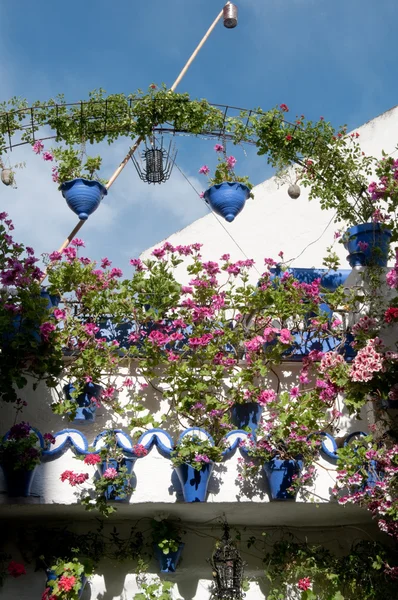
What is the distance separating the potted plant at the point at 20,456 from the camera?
520 centimetres

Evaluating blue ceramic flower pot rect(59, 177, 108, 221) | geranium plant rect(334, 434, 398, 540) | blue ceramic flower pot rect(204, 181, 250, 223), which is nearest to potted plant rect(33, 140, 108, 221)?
blue ceramic flower pot rect(59, 177, 108, 221)

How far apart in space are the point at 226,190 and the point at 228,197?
7cm

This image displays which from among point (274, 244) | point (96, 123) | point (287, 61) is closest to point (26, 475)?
point (96, 123)

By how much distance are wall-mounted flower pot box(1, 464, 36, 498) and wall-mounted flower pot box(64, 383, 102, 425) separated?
1.87ft

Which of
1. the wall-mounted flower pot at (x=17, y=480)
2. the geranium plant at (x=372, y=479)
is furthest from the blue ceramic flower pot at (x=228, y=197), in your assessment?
the wall-mounted flower pot at (x=17, y=480)

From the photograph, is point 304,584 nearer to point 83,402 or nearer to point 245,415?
point 245,415

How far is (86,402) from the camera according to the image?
5.72m

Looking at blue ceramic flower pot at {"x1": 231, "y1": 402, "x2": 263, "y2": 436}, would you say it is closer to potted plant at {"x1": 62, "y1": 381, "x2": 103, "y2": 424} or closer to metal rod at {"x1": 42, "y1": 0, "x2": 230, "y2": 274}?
potted plant at {"x1": 62, "y1": 381, "x2": 103, "y2": 424}

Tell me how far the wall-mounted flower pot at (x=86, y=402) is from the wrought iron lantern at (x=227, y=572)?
1.39 m

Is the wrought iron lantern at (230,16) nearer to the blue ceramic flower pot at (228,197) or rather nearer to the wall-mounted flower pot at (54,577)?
the blue ceramic flower pot at (228,197)

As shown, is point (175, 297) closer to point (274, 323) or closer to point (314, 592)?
point (274, 323)

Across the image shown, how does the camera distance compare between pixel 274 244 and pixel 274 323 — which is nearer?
pixel 274 323

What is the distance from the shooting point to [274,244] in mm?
→ 9789

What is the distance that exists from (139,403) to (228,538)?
1244mm
